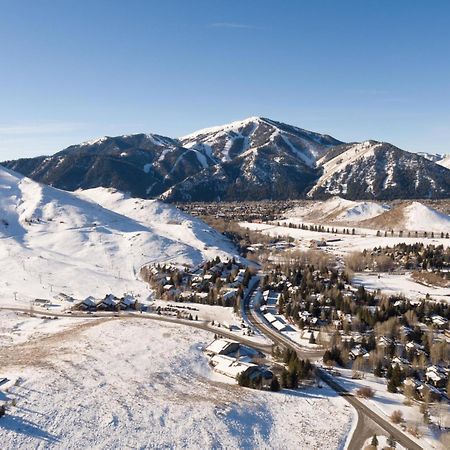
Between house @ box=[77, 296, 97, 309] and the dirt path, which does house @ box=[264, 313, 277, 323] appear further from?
house @ box=[77, 296, 97, 309]

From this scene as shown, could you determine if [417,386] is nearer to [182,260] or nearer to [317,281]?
[317,281]

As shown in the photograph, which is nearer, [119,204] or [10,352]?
[10,352]

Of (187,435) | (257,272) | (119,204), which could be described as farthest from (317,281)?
(119,204)

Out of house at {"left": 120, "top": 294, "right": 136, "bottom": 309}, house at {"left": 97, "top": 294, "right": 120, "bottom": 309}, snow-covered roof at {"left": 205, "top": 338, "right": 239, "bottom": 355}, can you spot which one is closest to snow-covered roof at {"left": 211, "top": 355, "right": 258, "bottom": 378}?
snow-covered roof at {"left": 205, "top": 338, "right": 239, "bottom": 355}

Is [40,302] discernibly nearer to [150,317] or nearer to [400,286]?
[150,317]

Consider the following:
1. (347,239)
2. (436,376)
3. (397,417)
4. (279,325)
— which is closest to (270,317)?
(279,325)

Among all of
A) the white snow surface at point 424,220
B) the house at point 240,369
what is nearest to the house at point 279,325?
the house at point 240,369
